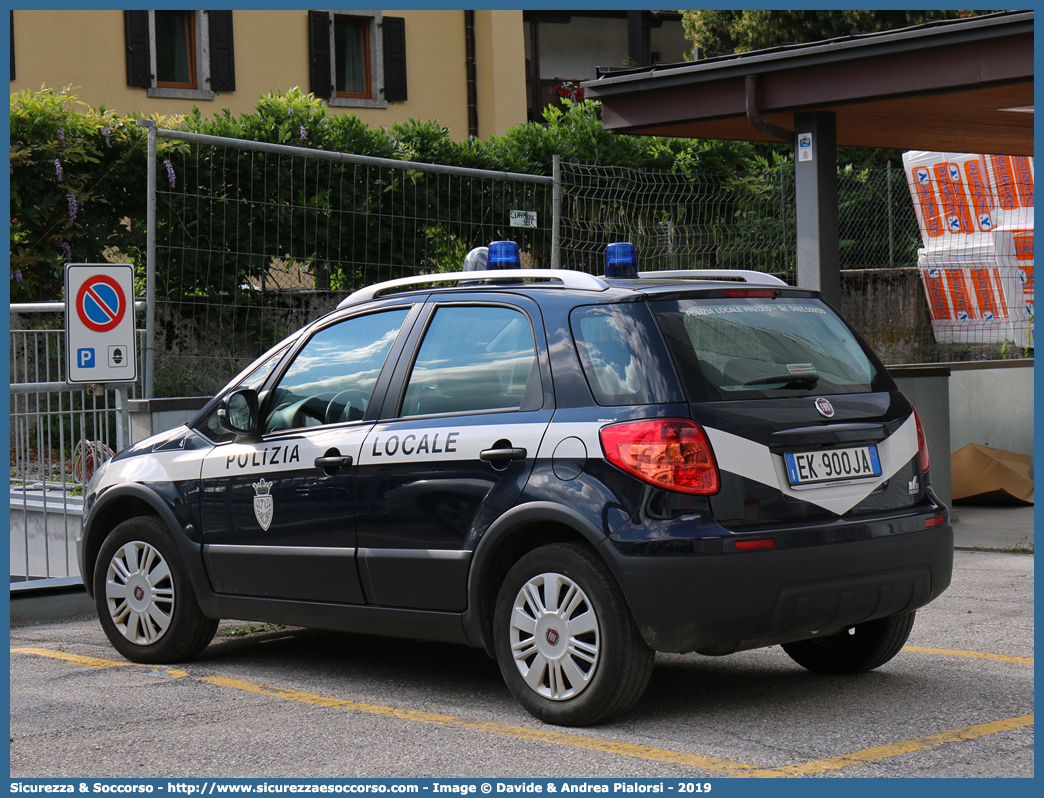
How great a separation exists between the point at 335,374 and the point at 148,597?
57.9 inches

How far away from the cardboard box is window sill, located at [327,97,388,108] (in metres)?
13.1

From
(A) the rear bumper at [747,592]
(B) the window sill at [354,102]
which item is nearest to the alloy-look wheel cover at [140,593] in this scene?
(A) the rear bumper at [747,592]

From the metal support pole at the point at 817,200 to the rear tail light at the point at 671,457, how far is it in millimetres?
5546

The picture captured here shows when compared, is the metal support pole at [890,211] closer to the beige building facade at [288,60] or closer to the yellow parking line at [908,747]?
the beige building facade at [288,60]

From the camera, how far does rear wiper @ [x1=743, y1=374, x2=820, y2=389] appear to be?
194 inches

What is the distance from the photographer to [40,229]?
37.6ft

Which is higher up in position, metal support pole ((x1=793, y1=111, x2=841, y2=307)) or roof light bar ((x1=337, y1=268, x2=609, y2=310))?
metal support pole ((x1=793, y1=111, x2=841, y2=307))

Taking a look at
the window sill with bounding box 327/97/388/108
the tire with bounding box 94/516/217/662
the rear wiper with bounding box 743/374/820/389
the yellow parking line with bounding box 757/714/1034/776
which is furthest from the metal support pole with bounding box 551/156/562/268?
the window sill with bounding box 327/97/388/108

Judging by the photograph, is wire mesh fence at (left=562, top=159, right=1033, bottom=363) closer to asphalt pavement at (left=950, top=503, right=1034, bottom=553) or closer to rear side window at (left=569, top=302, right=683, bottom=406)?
asphalt pavement at (left=950, top=503, right=1034, bottom=553)

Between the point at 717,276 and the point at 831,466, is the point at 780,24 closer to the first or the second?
the point at 717,276

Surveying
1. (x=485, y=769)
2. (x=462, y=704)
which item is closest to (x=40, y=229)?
(x=462, y=704)

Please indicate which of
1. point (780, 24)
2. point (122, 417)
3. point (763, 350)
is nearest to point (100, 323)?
point (122, 417)

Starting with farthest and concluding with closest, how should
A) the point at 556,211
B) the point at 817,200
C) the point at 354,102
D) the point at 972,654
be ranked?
the point at 354,102
the point at 556,211
the point at 817,200
the point at 972,654

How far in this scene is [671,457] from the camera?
183 inches
